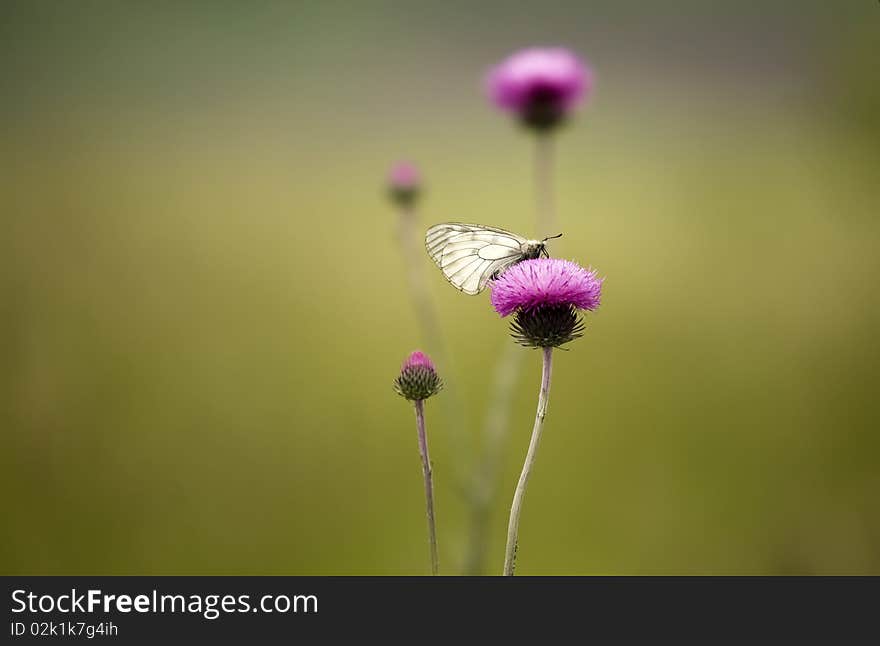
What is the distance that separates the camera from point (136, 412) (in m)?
2.54

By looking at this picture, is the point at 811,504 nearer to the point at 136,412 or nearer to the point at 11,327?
the point at 136,412

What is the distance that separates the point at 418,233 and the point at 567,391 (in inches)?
41.6

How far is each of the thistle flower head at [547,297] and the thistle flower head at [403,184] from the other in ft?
3.33

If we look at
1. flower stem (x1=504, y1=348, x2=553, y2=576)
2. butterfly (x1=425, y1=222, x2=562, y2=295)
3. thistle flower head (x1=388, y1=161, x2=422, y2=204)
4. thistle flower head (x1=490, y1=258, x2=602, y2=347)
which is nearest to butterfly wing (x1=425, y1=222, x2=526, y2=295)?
butterfly (x1=425, y1=222, x2=562, y2=295)

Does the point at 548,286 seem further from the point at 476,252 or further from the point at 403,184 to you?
the point at 403,184

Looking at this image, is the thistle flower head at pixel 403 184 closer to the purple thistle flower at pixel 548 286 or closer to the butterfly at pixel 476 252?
the butterfly at pixel 476 252

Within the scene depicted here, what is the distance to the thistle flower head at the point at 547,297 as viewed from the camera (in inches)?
40.8

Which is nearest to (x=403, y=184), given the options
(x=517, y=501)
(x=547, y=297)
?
(x=547, y=297)

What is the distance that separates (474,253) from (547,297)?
200 millimetres

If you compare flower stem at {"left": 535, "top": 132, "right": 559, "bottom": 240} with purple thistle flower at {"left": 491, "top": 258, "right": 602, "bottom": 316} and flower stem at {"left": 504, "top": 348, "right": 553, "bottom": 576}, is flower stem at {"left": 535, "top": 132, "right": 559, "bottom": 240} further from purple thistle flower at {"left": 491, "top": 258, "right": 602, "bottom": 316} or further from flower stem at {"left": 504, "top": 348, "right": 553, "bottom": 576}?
flower stem at {"left": 504, "top": 348, "right": 553, "bottom": 576}

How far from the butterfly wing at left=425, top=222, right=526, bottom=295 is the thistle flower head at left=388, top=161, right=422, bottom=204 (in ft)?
2.80

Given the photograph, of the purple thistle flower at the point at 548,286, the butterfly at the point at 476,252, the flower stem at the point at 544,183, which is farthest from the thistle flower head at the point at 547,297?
the flower stem at the point at 544,183
